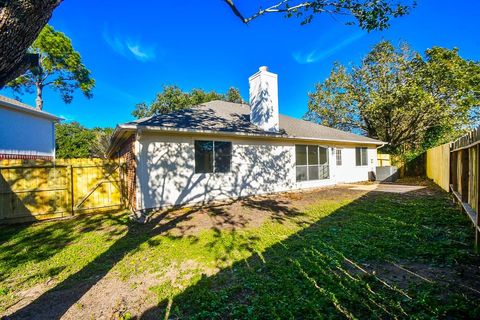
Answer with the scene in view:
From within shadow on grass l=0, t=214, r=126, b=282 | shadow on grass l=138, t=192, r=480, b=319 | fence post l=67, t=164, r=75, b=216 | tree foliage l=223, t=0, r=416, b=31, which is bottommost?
shadow on grass l=0, t=214, r=126, b=282

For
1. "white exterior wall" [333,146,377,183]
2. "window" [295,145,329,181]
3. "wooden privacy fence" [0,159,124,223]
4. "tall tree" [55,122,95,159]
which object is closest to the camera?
"wooden privacy fence" [0,159,124,223]

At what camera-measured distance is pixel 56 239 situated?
524cm

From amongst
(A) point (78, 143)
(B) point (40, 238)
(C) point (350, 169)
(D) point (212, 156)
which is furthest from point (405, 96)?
(A) point (78, 143)

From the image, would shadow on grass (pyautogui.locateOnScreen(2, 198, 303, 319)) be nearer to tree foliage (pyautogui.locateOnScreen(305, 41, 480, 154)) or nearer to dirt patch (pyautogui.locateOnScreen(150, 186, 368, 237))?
dirt patch (pyautogui.locateOnScreen(150, 186, 368, 237))

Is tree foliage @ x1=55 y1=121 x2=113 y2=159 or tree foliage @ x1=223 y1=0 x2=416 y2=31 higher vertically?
tree foliage @ x1=223 y1=0 x2=416 y2=31

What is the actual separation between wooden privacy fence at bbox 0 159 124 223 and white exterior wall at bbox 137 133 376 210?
160 centimetres

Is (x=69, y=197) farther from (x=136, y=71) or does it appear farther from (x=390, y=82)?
(x=390, y=82)

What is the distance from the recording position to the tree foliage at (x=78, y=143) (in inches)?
897

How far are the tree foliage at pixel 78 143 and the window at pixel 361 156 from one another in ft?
71.1

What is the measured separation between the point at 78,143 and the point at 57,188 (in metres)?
20.6

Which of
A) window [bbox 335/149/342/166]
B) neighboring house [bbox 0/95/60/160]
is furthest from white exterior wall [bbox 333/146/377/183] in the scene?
neighboring house [bbox 0/95/60/160]

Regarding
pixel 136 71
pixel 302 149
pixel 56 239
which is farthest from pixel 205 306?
pixel 136 71

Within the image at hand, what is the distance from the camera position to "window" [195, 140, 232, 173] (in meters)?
8.39

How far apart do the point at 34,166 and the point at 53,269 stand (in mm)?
4454
